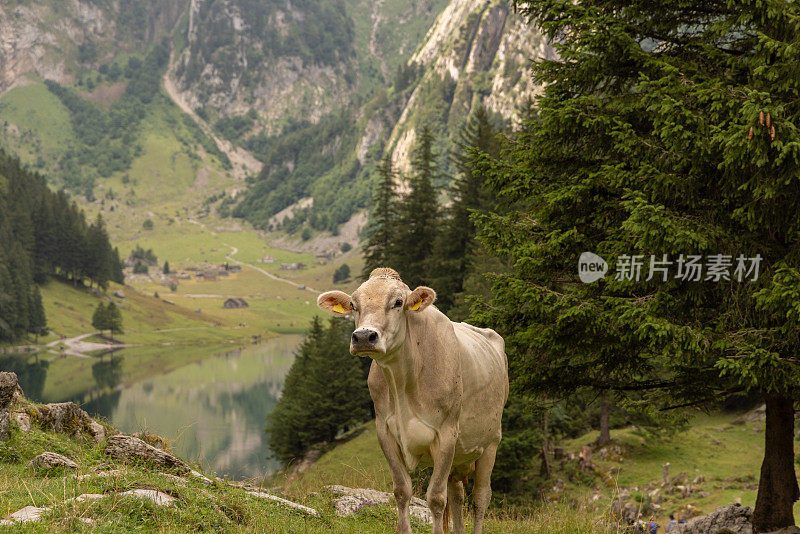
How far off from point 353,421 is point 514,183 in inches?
1451

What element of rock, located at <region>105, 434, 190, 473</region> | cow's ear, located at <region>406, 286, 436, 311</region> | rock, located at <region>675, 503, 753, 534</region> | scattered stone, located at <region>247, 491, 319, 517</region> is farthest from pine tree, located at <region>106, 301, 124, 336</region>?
cow's ear, located at <region>406, 286, 436, 311</region>

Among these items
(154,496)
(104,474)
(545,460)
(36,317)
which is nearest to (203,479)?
(104,474)

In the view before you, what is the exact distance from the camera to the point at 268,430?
4634 cm

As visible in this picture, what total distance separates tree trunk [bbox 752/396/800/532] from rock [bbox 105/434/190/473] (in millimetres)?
10003

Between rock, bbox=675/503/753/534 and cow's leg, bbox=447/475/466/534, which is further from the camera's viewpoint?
rock, bbox=675/503/753/534

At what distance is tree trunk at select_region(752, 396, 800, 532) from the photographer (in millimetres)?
10922

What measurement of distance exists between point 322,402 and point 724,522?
114ft

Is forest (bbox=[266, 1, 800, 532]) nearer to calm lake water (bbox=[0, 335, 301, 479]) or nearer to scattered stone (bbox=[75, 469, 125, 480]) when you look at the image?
scattered stone (bbox=[75, 469, 125, 480])

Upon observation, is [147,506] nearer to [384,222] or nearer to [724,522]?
[724,522]

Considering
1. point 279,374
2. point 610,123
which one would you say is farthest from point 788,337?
point 279,374

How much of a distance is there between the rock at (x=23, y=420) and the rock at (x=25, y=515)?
5.10 meters

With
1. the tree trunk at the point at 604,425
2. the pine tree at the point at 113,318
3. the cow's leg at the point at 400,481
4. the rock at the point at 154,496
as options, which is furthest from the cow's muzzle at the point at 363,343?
the pine tree at the point at 113,318

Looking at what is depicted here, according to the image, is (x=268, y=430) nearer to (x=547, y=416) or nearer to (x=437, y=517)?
(x=547, y=416)

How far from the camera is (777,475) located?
1105 centimetres
